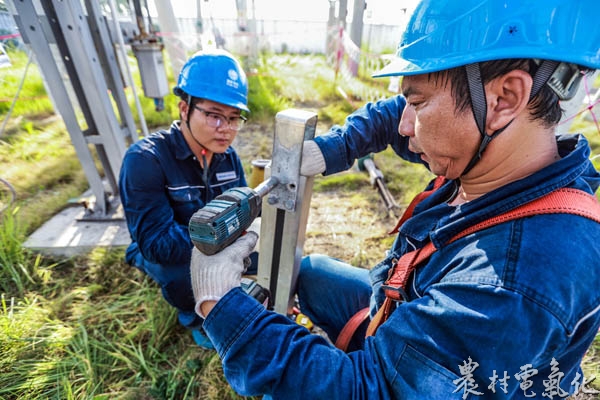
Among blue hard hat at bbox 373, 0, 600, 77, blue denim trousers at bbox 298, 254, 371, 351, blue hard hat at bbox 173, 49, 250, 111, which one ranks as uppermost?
blue hard hat at bbox 373, 0, 600, 77

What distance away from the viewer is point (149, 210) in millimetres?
2002

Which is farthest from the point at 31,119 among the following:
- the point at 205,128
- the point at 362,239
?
the point at 362,239

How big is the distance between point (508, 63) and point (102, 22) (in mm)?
3746

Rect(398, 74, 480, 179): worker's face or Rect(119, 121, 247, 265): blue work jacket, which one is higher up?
Rect(398, 74, 480, 179): worker's face

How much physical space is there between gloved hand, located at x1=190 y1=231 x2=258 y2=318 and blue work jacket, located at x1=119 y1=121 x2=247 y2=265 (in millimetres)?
898

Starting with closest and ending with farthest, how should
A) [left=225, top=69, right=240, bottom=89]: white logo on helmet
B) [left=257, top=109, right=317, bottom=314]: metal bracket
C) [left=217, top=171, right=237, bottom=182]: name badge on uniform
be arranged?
[left=257, top=109, right=317, bottom=314]: metal bracket → [left=225, top=69, right=240, bottom=89]: white logo on helmet → [left=217, top=171, right=237, bottom=182]: name badge on uniform

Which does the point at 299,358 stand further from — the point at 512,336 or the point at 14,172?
the point at 14,172

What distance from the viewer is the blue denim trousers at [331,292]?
5.74ft

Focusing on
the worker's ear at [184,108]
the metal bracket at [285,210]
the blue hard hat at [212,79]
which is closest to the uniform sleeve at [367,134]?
the metal bracket at [285,210]

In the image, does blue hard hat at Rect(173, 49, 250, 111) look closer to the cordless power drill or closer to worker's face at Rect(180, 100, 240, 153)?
worker's face at Rect(180, 100, 240, 153)

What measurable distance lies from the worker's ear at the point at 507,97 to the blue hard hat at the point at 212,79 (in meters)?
1.59

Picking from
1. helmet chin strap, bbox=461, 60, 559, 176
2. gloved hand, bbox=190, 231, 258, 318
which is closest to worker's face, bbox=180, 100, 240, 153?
gloved hand, bbox=190, 231, 258, 318

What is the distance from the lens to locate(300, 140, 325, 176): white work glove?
1404mm

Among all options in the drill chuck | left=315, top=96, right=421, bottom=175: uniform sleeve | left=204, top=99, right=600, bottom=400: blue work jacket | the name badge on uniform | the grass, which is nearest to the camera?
left=204, top=99, right=600, bottom=400: blue work jacket
